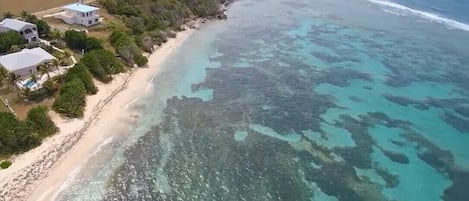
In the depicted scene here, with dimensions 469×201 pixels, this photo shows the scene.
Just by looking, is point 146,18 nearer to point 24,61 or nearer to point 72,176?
point 24,61

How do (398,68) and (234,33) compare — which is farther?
(234,33)

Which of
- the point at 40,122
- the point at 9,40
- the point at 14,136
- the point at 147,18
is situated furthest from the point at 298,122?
the point at 9,40

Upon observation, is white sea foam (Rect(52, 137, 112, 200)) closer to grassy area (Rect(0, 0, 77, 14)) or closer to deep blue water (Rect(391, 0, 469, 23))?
grassy area (Rect(0, 0, 77, 14))

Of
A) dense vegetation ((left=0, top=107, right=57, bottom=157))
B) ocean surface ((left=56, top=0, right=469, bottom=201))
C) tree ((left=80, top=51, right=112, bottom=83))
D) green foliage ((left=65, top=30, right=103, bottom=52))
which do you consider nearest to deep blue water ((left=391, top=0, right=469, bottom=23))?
ocean surface ((left=56, top=0, right=469, bottom=201))

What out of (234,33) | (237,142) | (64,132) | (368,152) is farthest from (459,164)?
(234,33)

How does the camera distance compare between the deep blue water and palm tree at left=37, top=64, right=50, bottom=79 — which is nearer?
palm tree at left=37, top=64, right=50, bottom=79

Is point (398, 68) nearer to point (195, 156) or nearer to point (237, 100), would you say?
point (237, 100)
